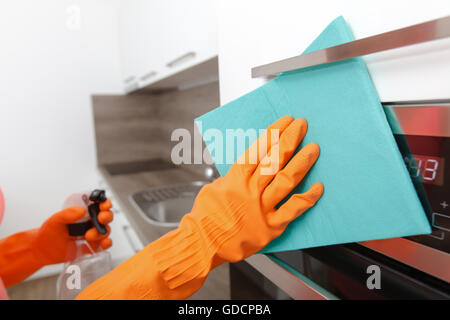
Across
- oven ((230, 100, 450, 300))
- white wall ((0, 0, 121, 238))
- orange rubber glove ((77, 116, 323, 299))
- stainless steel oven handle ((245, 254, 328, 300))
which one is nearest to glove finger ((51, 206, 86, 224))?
orange rubber glove ((77, 116, 323, 299))

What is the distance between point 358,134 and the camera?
1.14 feet

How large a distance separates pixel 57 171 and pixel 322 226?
7.32 ft

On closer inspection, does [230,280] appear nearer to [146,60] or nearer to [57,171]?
[146,60]

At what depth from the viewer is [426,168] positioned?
1.03ft

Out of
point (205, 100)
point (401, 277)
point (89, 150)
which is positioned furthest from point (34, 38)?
point (401, 277)

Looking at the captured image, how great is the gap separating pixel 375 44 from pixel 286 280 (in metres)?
0.36

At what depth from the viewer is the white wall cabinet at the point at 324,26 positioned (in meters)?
0.29

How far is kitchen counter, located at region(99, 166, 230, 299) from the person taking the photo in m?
0.81

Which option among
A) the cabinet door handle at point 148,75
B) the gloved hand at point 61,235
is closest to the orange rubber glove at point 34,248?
the gloved hand at point 61,235

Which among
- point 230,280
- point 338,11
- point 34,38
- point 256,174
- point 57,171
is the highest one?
point 34,38

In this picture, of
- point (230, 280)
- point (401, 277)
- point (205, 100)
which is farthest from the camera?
point (205, 100)

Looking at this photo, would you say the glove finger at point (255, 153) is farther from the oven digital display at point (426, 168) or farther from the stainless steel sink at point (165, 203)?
the stainless steel sink at point (165, 203)

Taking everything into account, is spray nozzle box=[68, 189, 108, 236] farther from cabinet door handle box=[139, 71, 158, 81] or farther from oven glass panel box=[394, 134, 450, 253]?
cabinet door handle box=[139, 71, 158, 81]

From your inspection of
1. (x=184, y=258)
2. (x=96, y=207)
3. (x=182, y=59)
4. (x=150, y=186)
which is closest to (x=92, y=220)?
(x=96, y=207)
